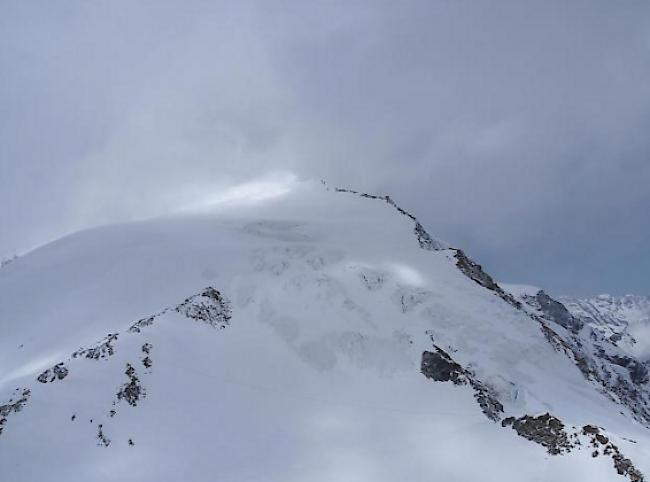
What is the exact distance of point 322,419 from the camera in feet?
107

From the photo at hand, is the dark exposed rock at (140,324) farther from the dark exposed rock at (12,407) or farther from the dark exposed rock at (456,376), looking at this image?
the dark exposed rock at (456,376)

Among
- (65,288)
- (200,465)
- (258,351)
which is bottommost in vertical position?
(200,465)

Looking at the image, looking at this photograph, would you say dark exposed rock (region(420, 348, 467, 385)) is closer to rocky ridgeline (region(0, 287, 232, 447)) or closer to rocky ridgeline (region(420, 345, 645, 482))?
rocky ridgeline (region(420, 345, 645, 482))

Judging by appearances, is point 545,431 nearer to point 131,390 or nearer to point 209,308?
point 131,390

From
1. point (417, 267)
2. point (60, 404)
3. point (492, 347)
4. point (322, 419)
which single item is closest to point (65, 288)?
point (60, 404)

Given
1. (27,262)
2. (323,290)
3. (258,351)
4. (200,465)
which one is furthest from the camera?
(27,262)

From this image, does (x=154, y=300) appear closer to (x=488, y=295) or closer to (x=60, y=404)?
(x=60, y=404)

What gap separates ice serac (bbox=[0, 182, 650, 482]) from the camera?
90.9 feet

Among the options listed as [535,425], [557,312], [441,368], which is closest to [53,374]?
[441,368]

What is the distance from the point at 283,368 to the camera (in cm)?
3744

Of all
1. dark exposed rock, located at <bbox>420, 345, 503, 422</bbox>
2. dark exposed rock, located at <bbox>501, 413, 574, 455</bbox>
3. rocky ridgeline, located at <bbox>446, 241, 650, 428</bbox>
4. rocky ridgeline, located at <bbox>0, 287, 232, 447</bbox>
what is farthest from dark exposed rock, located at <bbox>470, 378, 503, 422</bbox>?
rocky ridgeline, located at <bbox>0, 287, 232, 447</bbox>

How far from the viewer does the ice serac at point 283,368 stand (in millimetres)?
27703

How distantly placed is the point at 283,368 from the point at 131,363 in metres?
11.1

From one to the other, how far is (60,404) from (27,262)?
32.4 m
